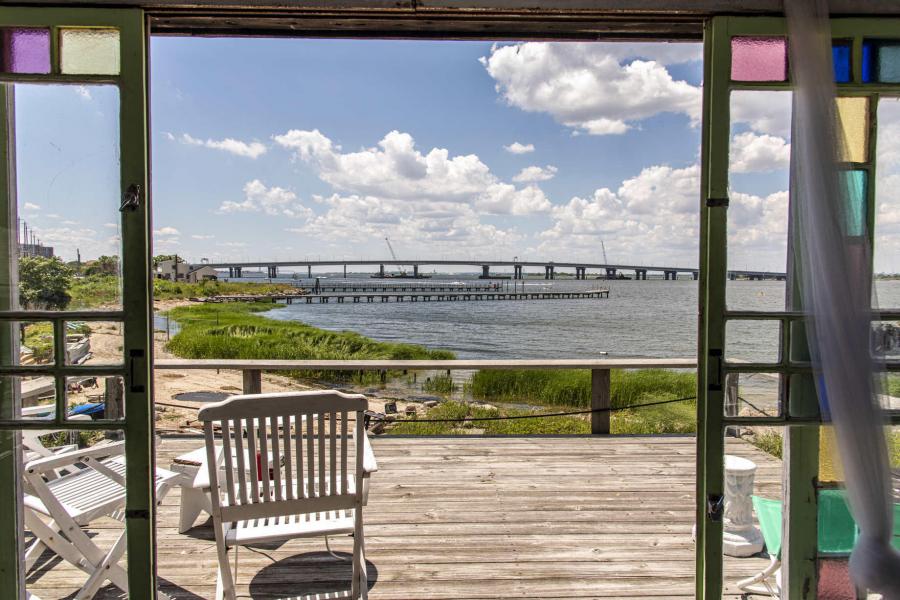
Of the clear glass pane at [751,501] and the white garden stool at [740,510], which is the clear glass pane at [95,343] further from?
the white garden stool at [740,510]

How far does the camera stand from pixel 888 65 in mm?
1805

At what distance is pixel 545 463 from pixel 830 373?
8.44 feet

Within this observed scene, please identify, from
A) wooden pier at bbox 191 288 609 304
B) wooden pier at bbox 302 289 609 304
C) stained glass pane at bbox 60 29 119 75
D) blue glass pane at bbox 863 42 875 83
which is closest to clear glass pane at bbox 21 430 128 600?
stained glass pane at bbox 60 29 119 75

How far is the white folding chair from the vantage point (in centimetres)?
188

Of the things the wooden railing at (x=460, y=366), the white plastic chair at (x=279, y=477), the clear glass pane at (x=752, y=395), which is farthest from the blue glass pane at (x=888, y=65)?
the wooden railing at (x=460, y=366)

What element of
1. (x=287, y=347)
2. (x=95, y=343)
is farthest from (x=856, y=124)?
(x=287, y=347)

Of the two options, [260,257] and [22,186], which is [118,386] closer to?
[22,186]

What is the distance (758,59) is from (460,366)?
9.89ft

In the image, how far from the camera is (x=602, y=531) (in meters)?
2.96

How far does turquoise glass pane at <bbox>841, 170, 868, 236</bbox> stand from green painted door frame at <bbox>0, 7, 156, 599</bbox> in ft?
7.17

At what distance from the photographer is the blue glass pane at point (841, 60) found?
1794mm

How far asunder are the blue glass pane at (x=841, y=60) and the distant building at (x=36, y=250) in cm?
255

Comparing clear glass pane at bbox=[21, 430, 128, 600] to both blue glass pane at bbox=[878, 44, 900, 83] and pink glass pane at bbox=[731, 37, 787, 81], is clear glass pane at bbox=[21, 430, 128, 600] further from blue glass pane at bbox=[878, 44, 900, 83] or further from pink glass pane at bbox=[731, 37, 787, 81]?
blue glass pane at bbox=[878, 44, 900, 83]

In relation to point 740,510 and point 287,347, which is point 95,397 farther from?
point 287,347
